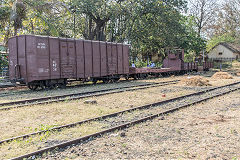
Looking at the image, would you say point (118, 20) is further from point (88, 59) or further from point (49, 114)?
point (49, 114)

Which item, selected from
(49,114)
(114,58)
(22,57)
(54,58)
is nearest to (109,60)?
(114,58)

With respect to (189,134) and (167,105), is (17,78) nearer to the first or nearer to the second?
(167,105)

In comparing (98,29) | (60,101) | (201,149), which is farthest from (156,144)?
(98,29)

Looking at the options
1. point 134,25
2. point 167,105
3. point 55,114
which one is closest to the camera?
point 55,114

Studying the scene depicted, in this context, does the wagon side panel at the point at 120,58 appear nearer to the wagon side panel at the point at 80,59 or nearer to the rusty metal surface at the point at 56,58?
the rusty metal surface at the point at 56,58

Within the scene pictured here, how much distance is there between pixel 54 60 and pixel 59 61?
0.42 meters

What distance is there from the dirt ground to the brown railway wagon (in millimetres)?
9680

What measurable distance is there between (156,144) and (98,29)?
87.2ft

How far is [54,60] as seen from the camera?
1577 cm

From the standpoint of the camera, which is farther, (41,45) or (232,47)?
(232,47)

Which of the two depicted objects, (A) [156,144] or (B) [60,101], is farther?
(B) [60,101]

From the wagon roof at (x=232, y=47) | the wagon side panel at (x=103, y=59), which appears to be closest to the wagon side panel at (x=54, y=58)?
the wagon side panel at (x=103, y=59)

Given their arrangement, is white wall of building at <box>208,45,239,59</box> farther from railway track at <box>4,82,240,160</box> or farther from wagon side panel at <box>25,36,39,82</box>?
wagon side panel at <box>25,36,39,82</box>

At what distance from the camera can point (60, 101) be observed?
10961mm
